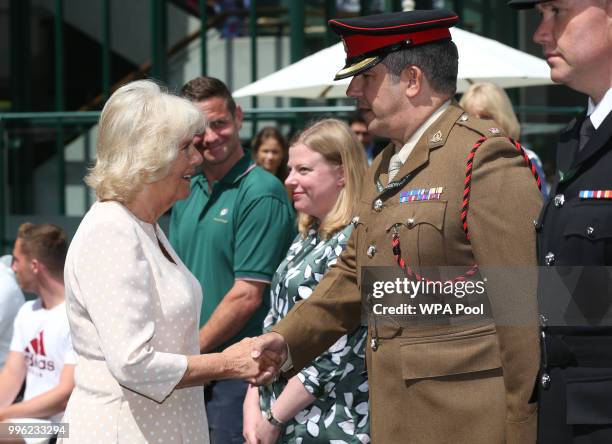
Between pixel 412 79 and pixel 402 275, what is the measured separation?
0.60m

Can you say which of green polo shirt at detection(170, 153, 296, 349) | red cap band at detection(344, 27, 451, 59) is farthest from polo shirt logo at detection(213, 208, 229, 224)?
red cap band at detection(344, 27, 451, 59)

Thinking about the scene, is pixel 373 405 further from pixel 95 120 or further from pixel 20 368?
pixel 95 120

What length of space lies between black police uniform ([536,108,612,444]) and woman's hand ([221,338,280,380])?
3.49 feet

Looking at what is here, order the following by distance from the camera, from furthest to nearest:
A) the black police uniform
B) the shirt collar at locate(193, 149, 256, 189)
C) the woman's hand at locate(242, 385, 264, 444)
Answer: the shirt collar at locate(193, 149, 256, 189) → the woman's hand at locate(242, 385, 264, 444) → the black police uniform

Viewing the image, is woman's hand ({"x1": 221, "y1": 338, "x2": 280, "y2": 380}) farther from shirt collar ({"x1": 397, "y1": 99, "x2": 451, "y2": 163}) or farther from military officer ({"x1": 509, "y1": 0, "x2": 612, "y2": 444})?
military officer ({"x1": 509, "y1": 0, "x2": 612, "y2": 444})

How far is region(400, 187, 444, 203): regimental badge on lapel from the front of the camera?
2998 millimetres

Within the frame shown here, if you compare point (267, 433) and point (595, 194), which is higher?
point (595, 194)

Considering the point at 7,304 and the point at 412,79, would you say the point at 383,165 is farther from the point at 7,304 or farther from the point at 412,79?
the point at 7,304

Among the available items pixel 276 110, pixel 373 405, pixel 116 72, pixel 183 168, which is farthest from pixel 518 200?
pixel 116 72

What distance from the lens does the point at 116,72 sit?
13406 mm

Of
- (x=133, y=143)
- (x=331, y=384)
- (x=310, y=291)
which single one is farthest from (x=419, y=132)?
(x=331, y=384)

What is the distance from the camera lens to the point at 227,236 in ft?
15.6

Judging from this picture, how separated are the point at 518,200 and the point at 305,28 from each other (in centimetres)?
589

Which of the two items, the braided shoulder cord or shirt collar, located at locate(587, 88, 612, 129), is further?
the braided shoulder cord
